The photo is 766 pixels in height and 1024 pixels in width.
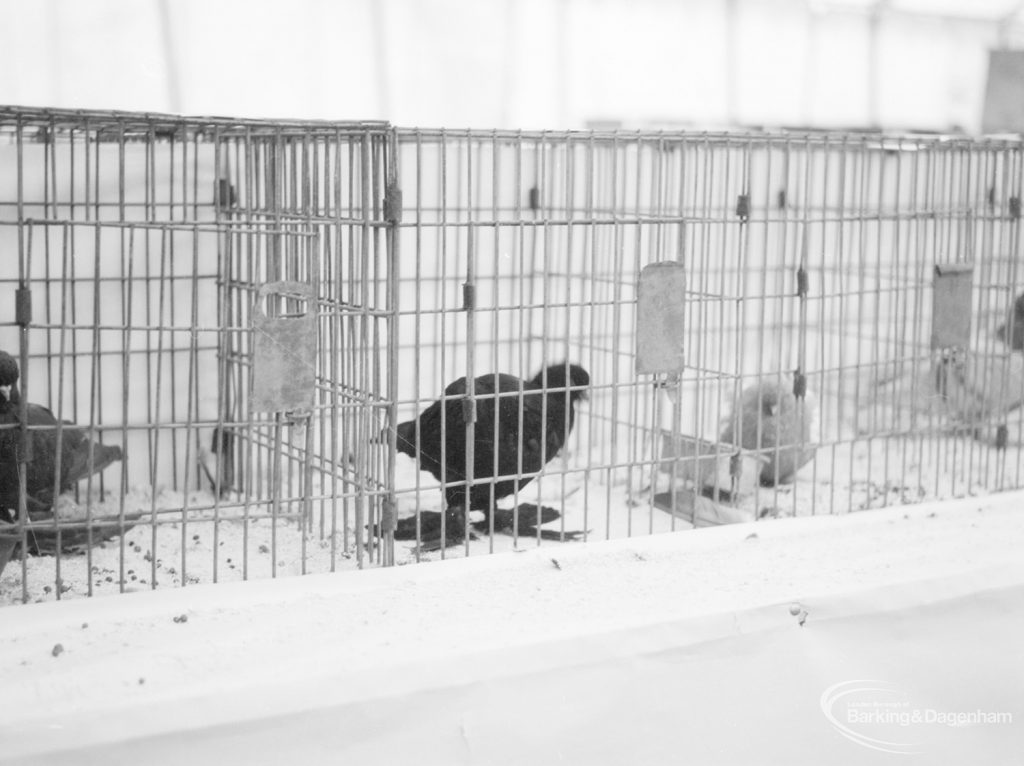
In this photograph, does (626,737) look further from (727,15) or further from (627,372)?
(727,15)

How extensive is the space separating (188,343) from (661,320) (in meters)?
1.01

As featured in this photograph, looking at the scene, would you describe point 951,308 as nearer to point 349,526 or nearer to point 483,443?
point 483,443

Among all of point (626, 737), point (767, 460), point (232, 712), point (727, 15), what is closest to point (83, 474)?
point (232, 712)

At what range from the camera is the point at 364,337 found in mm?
1702

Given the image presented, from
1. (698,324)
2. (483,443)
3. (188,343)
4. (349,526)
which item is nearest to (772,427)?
(698,324)

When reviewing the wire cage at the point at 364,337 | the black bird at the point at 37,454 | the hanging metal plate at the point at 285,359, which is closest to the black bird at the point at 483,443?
the wire cage at the point at 364,337

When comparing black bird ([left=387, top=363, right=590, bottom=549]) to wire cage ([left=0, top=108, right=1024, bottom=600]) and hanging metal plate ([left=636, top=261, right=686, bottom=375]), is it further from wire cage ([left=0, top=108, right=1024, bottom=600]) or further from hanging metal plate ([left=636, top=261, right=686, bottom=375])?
hanging metal plate ([left=636, top=261, right=686, bottom=375])

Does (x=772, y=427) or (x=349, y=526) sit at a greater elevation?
(x=772, y=427)

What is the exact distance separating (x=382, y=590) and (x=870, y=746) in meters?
0.62

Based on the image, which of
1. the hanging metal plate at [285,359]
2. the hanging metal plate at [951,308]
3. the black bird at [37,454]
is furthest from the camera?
the hanging metal plate at [951,308]

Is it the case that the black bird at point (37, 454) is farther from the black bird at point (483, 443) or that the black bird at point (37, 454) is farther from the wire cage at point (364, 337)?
the black bird at point (483, 443)
